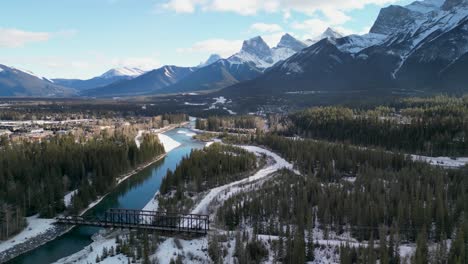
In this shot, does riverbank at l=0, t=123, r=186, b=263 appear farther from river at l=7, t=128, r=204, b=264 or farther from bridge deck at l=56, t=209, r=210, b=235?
bridge deck at l=56, t=209, r=210, b=235

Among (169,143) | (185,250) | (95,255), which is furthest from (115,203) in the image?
(169,143)

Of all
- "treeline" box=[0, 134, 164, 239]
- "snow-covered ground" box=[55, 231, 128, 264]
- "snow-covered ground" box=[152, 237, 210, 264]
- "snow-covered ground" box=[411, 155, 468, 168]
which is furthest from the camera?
"snow-covered ground" box=[411, 155, 468, 168]

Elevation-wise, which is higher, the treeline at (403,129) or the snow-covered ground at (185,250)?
the treeline at (403,129)

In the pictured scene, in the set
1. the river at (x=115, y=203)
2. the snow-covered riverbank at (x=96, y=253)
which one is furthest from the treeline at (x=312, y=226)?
the river at (x=115, y=203)

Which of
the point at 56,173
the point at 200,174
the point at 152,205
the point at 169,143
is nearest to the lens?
the point at 152,205

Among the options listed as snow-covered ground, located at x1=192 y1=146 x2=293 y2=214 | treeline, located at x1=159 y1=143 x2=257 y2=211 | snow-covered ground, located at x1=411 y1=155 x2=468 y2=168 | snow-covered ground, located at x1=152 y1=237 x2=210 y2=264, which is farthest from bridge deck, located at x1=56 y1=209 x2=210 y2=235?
snow-covered ground, located at x1=411 y1=155 x2=468 y2=168

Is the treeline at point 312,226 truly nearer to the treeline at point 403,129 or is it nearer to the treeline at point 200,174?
the treeline at point 200,174

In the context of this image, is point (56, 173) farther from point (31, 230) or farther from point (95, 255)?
point (95, 255)
